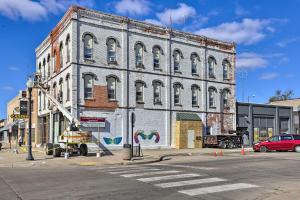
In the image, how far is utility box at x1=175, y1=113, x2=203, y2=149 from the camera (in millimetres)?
37438

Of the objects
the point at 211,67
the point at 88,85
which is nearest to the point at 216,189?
the point at 88,85

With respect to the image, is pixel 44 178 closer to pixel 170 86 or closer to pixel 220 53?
pixel 170 86

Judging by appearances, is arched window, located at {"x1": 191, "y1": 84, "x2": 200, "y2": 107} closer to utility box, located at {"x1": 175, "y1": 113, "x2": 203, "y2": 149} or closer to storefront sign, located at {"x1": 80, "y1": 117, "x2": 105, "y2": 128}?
utility box, located at {"x1": 175, "y1": 113, "x2": 203, "y2": 149}

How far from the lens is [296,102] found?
205 feet

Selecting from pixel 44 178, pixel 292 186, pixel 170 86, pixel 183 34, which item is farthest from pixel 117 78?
pixel 292 186

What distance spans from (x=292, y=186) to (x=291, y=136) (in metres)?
Answer: 21.8

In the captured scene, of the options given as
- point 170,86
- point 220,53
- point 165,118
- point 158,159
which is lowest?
point 158,159

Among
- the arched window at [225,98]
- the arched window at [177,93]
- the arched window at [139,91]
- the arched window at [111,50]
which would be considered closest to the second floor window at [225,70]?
the arched window at [225,98]

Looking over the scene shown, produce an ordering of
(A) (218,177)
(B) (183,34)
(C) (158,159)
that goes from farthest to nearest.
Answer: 1. (B) (183,34)
2. (C) (158,159)
3. (A) (218,177)

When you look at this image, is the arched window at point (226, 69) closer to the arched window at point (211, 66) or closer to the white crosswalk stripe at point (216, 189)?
the arched window at point (211, 66)

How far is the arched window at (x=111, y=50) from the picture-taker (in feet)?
111

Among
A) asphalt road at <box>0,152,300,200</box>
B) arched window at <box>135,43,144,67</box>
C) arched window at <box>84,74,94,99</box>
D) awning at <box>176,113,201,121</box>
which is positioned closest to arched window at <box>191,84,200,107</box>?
awning at <box>176,113,201,121</box>

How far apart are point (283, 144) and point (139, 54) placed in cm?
1483

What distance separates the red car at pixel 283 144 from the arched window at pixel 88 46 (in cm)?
1631
